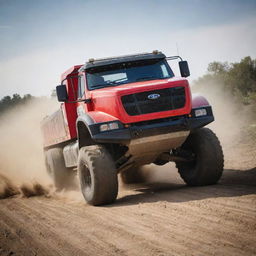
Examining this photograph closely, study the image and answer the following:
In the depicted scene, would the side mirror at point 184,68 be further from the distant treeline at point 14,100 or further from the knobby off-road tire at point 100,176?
the distant treeline at point 14,100

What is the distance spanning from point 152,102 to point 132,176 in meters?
3.74

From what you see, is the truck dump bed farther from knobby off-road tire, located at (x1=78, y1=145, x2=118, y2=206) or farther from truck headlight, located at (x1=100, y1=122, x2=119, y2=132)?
truck headlight, located at (x1=100, y1=122, x2=119, y2=132)

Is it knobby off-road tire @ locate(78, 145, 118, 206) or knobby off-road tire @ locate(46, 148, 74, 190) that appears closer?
knobby off-road tire @ locate(78, 145, 118, 206)

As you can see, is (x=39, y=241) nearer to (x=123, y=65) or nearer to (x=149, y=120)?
(x=149, y=120)

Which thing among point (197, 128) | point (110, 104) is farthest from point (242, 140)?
point (110, 104)

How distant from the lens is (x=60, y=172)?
35.6 ft

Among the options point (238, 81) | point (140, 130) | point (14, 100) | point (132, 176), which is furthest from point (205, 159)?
point (14, 100)

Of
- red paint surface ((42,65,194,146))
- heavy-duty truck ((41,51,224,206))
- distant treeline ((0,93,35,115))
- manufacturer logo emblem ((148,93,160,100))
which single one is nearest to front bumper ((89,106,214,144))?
heavy-duty truck ((41,51,224,206))

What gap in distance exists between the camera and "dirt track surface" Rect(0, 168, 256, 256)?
160 inches

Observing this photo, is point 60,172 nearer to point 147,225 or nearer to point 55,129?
point 55,129

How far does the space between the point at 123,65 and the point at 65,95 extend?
1326mm

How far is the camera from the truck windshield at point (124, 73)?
780cm

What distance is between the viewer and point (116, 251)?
413 centimetres

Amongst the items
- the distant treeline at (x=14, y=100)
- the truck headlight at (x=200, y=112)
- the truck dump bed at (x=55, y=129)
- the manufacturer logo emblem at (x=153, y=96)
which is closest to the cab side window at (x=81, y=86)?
the truck dump bed at (x=55, y=129)
